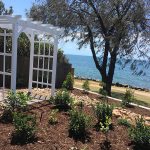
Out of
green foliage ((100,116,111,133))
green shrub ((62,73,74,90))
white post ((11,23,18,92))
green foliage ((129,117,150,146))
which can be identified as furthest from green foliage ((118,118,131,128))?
green shrub ((62,73,74,90))

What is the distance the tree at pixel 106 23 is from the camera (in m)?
17.1

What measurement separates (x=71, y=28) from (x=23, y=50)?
2506 millimetres

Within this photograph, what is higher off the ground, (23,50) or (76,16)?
(76,16)

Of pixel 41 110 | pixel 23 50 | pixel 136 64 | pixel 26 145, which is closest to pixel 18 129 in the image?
pixel 26 145

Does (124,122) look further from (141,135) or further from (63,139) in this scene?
(63,139)

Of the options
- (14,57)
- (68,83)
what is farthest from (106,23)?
(14,57)

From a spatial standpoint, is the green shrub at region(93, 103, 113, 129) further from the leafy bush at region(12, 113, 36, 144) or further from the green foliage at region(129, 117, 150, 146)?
the leafy bush at region(12, 113, 36, 144)

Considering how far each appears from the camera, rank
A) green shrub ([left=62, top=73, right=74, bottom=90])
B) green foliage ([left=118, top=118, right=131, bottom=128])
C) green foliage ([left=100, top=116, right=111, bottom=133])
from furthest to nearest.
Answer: green shrub ([left=62, top=73, right=74, bottom=90]), green foliage ([left=118, top=118, right=131, bottom=128]), green foliage ([left=100, top=116, right=111, bottom=133])

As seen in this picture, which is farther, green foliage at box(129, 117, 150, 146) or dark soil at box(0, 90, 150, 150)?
green foliage at box(129, 117, 150, 146)

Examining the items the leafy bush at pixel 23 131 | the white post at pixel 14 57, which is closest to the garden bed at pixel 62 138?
the leafy bush at pixel 23 131

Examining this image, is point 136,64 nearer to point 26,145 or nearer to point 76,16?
point 76,16

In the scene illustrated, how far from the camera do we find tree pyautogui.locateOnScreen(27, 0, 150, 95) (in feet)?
56.2

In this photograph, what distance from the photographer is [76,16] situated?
711 inches

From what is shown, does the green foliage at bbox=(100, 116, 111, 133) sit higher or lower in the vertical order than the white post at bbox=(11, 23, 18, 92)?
lower
